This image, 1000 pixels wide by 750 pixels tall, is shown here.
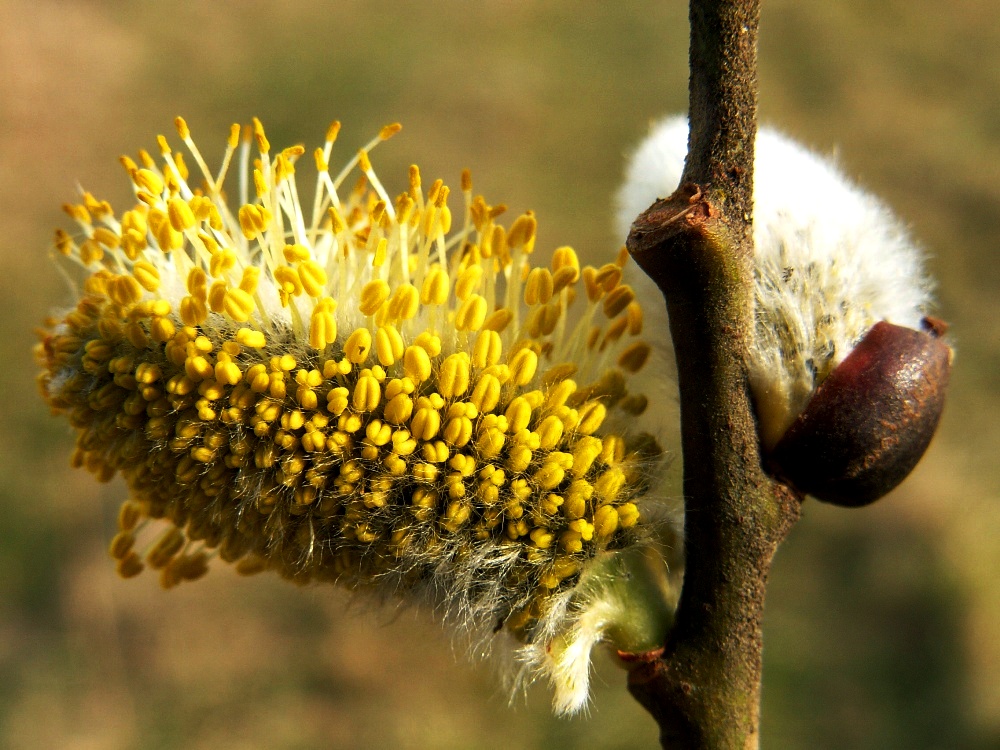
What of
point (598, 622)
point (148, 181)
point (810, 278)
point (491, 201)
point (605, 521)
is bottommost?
point (598, 622)

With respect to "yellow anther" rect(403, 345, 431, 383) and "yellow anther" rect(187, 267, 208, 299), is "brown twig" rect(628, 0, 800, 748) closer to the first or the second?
"yellow anther" rect(403, 345, 431, 383)

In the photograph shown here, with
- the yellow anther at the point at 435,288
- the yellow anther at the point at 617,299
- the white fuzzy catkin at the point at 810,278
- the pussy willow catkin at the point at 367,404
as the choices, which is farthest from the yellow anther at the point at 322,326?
the white fuzzy catkin at the point at 810,278

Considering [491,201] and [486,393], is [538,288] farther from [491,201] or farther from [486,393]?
[491,201]

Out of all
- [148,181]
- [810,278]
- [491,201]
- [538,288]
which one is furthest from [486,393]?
[491,201]

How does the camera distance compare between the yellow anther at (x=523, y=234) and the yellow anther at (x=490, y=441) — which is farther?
the yellow anther at (x=523, y=234)

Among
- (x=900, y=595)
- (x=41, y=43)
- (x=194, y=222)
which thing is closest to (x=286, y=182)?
(x=194, y=222)

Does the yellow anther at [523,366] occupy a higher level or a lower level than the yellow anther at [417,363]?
higher

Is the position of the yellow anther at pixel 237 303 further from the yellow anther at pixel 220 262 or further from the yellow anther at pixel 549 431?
the yellow anther at pixel 549 431
